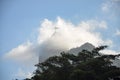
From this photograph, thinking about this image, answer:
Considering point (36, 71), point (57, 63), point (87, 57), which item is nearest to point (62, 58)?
point (57, 63)

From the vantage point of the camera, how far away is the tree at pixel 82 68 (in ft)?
123

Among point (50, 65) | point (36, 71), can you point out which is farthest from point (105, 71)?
point (36, 71)

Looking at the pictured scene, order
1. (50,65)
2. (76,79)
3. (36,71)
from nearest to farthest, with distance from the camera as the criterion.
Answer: (76,79) → (50,65) → (36,71)

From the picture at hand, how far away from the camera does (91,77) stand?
37.7 meters

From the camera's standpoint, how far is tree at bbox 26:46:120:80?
37.4m

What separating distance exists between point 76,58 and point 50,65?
3.61m

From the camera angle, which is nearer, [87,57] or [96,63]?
[96,63]

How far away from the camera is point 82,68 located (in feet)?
127

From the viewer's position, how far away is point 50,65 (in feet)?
139

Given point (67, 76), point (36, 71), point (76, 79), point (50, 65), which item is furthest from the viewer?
point (36, 71)

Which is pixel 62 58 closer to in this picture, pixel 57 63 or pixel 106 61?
pixel 57 63

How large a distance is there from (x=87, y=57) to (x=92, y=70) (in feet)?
18.5

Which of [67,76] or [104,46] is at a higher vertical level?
[104,46]

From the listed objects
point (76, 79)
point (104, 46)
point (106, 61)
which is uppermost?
point (104, 46)
